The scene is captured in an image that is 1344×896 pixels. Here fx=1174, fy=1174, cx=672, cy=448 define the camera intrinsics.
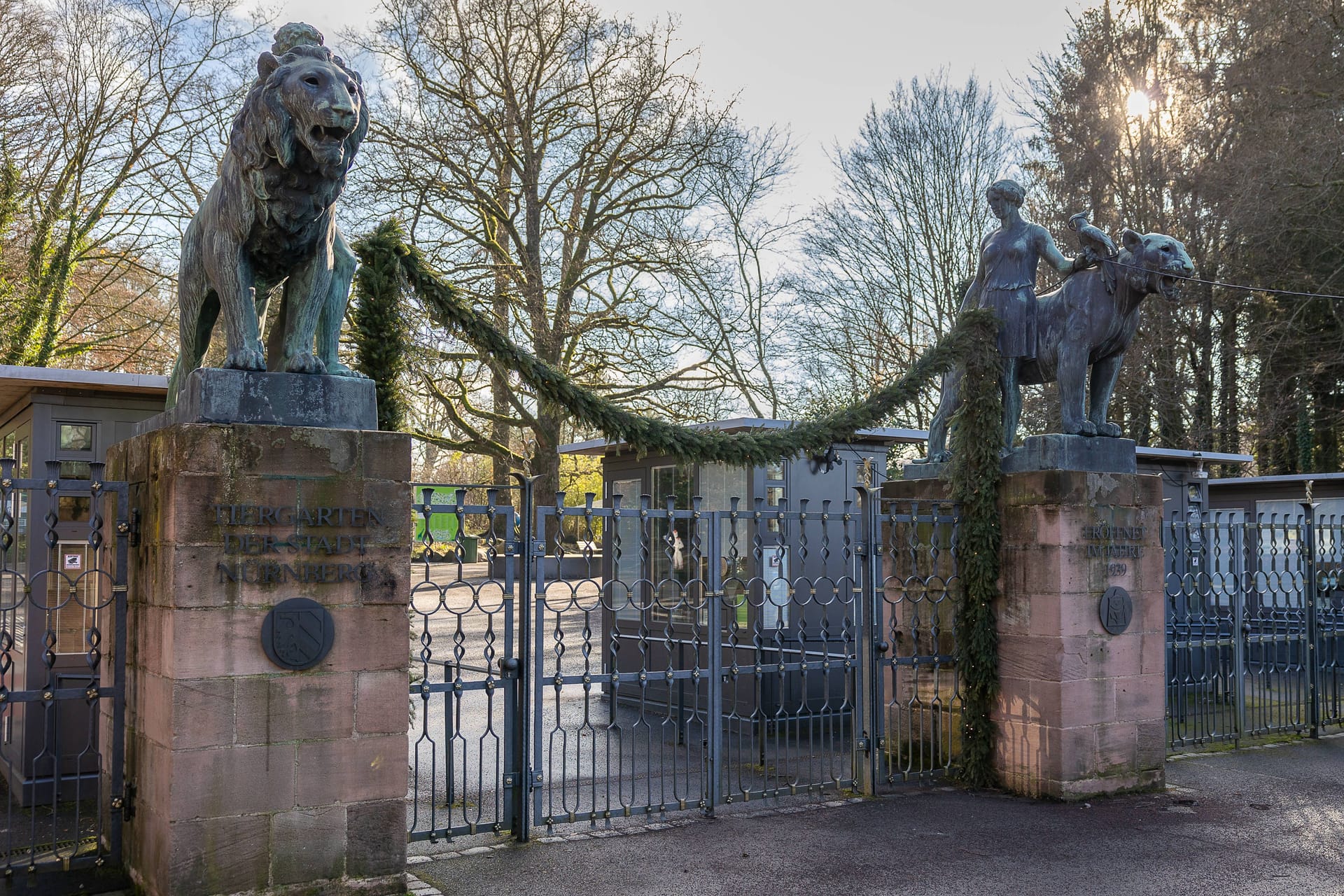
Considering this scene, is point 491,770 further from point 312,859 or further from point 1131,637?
point 1131,637

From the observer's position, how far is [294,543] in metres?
5.37

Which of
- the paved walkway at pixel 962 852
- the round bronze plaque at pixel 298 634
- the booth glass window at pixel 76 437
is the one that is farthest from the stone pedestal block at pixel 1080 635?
the booth glass window at pixel 76 437

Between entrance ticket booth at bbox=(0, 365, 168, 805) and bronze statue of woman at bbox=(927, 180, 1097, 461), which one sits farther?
bronze statue of woman at bbox=(927, 180, 1097, 461)

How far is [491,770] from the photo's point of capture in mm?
9164

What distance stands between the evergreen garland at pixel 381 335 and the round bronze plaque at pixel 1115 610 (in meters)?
4.83

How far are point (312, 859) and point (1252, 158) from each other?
18178 millimetres

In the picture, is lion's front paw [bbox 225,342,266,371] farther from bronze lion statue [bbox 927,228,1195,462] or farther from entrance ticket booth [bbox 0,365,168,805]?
bronze lion statue [bbox 927,228,1195,462]

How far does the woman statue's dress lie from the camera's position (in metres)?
8.37

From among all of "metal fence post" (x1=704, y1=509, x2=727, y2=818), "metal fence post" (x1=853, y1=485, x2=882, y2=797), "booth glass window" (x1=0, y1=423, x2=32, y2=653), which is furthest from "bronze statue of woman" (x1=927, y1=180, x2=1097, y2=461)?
"booth glass window" (x1=0, y1=423, x2=32, y2=653)

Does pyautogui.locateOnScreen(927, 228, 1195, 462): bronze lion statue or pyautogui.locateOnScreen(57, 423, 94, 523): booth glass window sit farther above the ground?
pyautogui.locateOnScreen(927, 228, 1195, 462): bronze lion statue

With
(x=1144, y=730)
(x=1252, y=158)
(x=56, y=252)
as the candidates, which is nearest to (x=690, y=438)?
(x=1144, y=730)

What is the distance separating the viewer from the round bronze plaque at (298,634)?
530 cm

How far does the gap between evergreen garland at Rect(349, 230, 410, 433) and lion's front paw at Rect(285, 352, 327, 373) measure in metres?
0.97

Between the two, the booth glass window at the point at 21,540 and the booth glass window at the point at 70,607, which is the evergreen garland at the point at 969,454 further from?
the booth glass window at the point at 21,540
